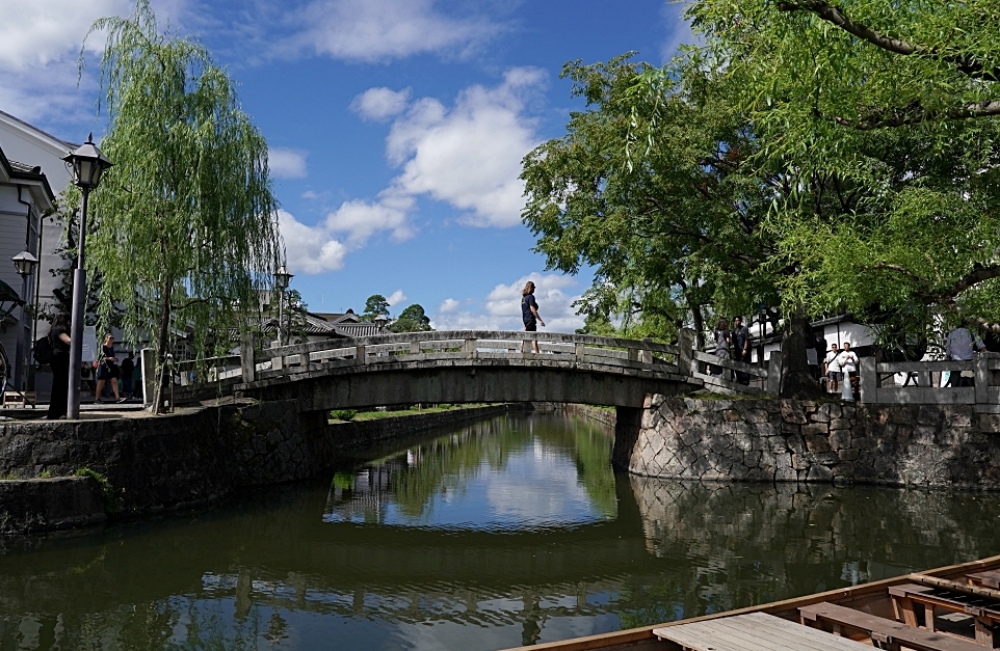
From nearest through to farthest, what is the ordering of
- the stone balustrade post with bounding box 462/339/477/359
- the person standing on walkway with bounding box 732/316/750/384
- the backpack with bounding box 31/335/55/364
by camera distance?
the backpack with bounding box 31/335/55/364 → the stone balustrade post with bounding box 462/339/477/359 → the person standing on walkway with bounding box 732/316/750/384

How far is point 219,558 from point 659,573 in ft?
18.6

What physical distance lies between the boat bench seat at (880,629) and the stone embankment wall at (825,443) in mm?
11634

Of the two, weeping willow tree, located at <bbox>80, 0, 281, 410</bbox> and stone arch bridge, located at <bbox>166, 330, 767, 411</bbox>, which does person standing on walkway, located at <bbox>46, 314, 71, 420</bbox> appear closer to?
weeping willow tree, located at <bbox>80, 0, 281, 410</bbox>

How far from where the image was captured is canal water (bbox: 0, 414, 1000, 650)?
7.20m

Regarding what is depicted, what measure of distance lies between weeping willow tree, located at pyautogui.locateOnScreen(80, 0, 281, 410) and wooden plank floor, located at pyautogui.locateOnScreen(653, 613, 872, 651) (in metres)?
11.3

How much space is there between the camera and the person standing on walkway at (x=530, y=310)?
17.3 metres

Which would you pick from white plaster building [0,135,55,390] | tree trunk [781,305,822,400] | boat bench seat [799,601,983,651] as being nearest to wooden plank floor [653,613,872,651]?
boat bench seat [799,601,983,651]

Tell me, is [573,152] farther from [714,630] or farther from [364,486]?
[714,630]

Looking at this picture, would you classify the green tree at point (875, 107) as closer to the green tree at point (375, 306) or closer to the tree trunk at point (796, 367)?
the tree trunk at point (796, 367)

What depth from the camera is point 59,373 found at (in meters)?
11.8

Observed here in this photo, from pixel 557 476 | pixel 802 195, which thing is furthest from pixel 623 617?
pixel 557 476

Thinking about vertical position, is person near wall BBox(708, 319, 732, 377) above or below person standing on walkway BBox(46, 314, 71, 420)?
above

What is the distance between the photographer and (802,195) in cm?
1208

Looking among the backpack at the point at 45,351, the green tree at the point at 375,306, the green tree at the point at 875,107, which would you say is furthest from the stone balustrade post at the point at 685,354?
the green tree at the point at 375,306
